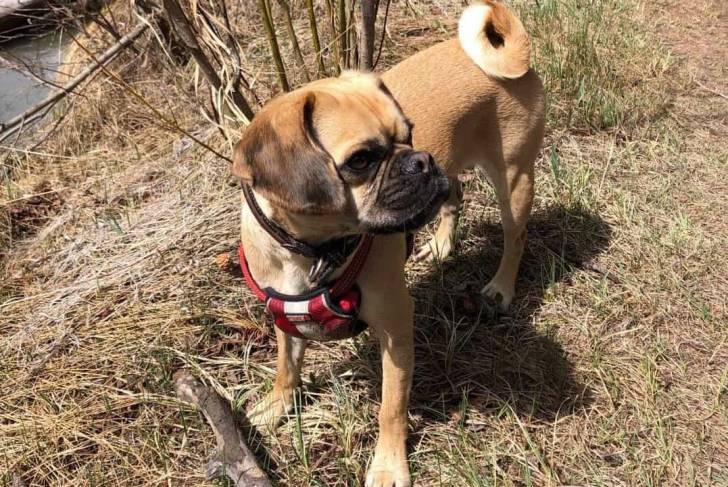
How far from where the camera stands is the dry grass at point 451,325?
2545 millimetres

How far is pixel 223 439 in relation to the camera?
2420 mm

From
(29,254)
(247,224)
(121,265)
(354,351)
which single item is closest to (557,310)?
(354,351)

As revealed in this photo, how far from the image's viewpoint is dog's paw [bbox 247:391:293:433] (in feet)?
8.87

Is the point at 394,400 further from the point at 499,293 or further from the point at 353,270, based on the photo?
the point at 499,293

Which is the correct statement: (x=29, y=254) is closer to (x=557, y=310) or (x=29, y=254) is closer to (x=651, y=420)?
(x=557, y=310)

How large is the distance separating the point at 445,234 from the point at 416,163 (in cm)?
174

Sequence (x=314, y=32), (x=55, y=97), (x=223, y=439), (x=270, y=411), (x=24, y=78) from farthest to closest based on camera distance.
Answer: (x=24, y=78) → (x=55, y=97) → (x=314, y=32) → (x=270, y=411) → (x=223, y=439)

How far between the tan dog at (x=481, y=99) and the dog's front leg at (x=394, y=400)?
79cm

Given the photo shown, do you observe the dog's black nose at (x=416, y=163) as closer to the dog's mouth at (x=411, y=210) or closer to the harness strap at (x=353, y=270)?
the dog's mouth at (x=411, y=210)

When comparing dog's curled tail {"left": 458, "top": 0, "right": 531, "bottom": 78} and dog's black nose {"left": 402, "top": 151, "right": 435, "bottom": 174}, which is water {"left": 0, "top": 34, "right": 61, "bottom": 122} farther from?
dog's black nose {"left": 402, "top": 151, "right": 435, "bottom": 174}

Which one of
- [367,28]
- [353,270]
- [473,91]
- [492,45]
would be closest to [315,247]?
[353,270]

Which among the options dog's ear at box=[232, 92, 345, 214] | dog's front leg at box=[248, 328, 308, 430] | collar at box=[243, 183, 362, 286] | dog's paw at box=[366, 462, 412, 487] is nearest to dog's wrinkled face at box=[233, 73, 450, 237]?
dog's ear at box=[232, 92, 345, 214]

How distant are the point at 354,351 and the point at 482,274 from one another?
3.22 ft

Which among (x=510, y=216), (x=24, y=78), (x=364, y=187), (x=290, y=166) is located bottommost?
(x=510, y=216)
